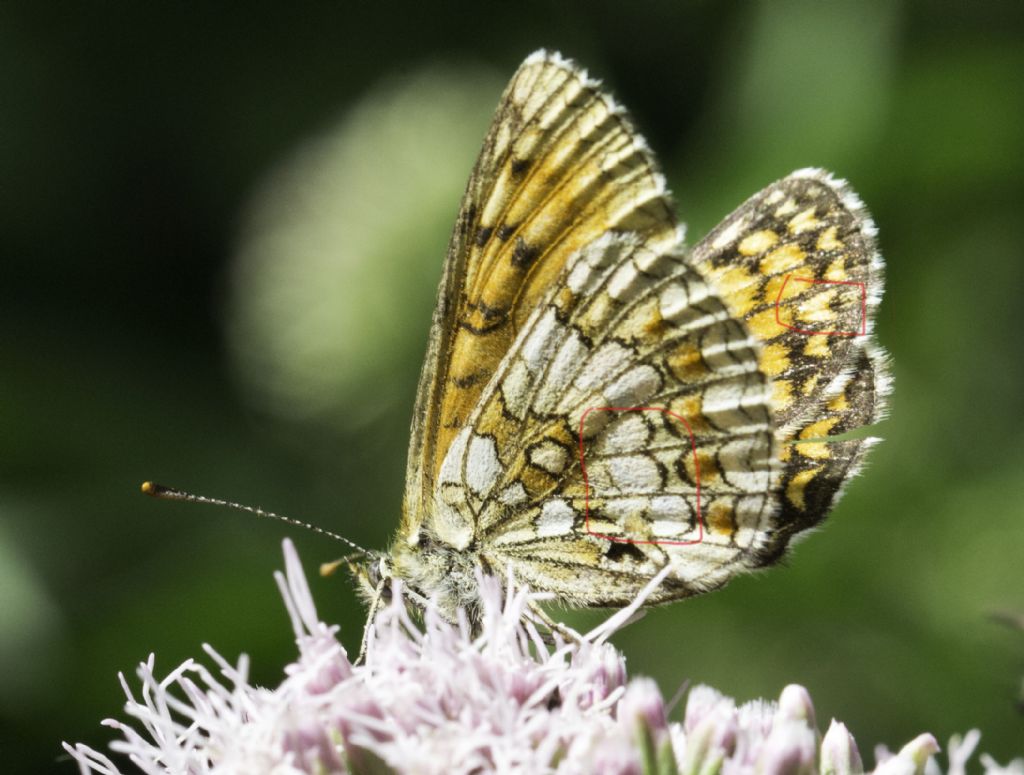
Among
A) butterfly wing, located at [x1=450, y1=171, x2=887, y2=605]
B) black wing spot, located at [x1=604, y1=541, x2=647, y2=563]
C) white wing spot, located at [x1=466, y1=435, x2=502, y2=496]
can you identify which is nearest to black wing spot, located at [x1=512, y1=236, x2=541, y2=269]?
butterfly wing, located at [x1=450, y1=171, x2=887, y2=605]

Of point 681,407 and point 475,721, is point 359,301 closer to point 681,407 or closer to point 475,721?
point 681,407

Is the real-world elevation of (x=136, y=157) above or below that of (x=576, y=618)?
above

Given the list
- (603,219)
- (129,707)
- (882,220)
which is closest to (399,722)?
(129,707)

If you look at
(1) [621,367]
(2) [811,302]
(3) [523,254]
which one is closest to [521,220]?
(3) [523,254]

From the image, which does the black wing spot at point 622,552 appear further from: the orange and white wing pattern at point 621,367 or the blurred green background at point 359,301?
the blurred green background at point 359,301

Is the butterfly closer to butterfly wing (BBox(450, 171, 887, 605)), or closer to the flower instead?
butterfly wing (BBox(450, 171, 887, 605))

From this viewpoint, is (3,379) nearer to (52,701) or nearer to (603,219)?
(52,701)

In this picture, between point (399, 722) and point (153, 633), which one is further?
point (153, 633)
